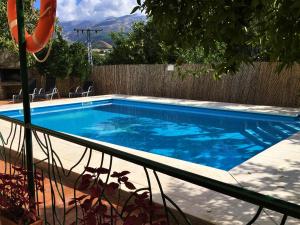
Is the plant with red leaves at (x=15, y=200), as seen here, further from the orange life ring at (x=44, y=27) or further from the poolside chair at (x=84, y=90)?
the poolside chair at (x=84, y=90)

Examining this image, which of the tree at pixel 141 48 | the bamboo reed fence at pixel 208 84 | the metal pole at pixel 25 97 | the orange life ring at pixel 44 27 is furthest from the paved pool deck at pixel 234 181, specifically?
the tree at pixel 141 48

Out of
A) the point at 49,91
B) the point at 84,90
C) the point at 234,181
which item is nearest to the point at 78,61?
the point at 84,90

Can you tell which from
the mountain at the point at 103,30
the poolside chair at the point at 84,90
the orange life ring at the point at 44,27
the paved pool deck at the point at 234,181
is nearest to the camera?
the orange life ring at the point at 44,27

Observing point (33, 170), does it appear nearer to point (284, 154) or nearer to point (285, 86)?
point (284, 154)

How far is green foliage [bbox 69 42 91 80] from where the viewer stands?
15.3 metres

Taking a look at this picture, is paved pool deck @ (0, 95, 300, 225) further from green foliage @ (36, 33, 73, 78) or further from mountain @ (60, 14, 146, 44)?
green foliage @ (36, 33, 73, 78)

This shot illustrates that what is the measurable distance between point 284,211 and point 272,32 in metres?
0.89

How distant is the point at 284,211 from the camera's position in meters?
1.06

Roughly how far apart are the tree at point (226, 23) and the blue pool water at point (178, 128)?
4.99 meters

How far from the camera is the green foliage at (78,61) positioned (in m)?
15.3

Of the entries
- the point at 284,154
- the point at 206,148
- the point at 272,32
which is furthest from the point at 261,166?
the point at 272,32

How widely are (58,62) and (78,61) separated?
38.0 inches

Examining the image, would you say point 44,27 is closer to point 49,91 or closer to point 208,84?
point 208,84

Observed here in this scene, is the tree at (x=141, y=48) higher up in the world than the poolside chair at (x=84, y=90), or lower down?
higher up
